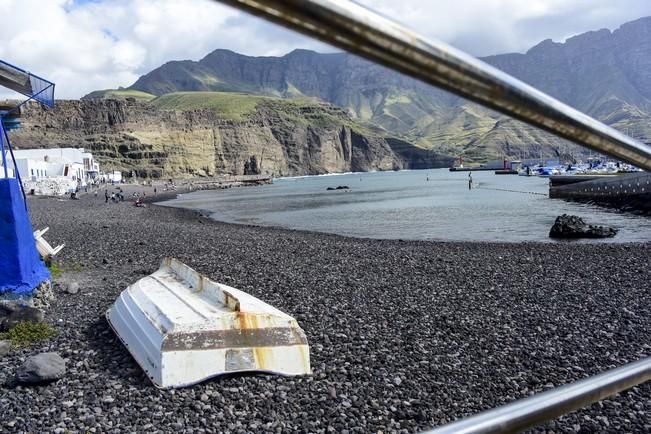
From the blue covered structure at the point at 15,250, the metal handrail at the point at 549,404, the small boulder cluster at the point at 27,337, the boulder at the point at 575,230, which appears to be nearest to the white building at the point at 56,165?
the boulder at the point at 575,230

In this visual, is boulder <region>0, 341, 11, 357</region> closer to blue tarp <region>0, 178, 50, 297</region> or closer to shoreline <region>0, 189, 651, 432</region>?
shoreline <region>0, 189, 651, 432</region>

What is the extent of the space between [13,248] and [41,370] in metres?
3.93

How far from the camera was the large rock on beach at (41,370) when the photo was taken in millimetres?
6948

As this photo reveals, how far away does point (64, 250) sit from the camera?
66.3ft

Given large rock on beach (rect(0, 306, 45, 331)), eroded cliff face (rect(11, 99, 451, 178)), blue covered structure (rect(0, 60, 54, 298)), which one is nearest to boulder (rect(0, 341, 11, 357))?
large rock on beach (rect(0, 306, 45, 331))

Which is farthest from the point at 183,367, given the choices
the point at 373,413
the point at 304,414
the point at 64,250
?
the point at 64,250

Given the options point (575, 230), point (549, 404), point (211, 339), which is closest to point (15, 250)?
point (211, 339)

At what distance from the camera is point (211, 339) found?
7.09 m

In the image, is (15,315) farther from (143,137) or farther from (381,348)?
(143,137)

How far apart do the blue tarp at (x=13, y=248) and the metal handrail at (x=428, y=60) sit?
1085 cm

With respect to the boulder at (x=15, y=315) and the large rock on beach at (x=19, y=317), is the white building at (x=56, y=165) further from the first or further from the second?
the large rock on beach at (x=19, y=317)

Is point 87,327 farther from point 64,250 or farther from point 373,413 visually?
point 64,250

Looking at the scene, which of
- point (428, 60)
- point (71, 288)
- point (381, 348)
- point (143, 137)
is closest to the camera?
point (428, 60)

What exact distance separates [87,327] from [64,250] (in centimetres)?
1217
